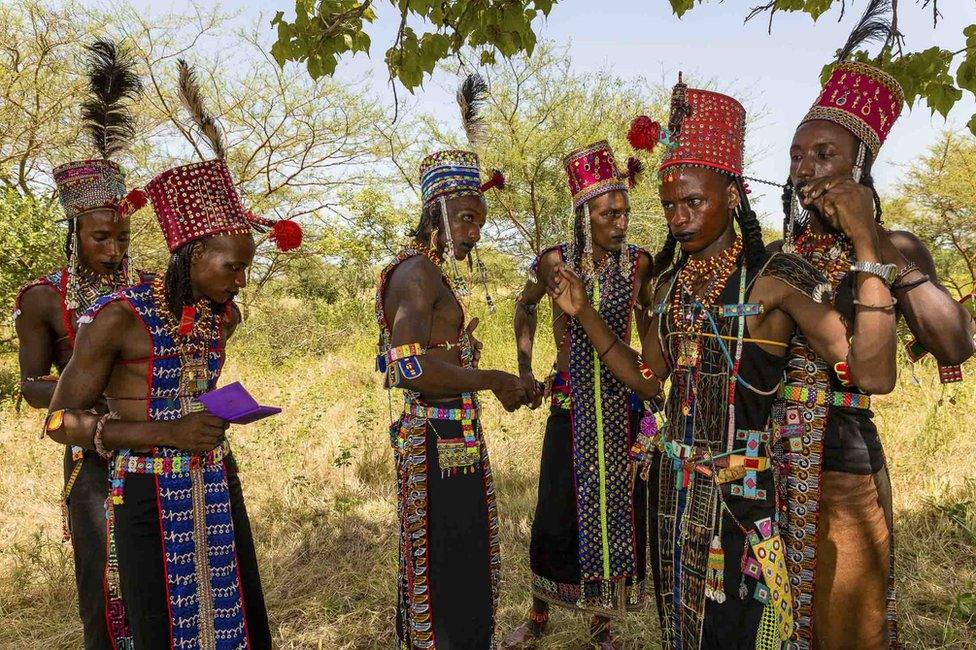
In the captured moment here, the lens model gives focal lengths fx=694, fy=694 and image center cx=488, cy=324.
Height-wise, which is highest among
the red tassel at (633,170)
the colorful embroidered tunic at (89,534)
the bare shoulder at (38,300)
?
the red tassel at (633,170)

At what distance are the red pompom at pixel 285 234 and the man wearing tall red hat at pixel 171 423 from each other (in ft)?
0.39

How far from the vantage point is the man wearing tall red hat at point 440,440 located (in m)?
2.89

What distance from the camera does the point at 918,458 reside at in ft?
17.7

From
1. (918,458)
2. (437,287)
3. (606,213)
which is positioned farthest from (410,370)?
(918,458)

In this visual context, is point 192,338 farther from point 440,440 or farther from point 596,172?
point 596,172

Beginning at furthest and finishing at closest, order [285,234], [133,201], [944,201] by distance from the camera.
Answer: [944,201] → [133,201] → [285,234]

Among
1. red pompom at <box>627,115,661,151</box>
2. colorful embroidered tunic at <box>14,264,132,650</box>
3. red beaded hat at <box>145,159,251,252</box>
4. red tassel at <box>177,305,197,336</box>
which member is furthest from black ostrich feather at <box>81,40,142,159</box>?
red pompom at <box>627,115,661,151</box>

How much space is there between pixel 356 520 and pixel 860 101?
4064 millimetres

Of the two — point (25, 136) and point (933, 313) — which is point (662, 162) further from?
point (25, 136)

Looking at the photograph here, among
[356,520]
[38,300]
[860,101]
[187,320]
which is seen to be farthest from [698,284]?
[356,520]

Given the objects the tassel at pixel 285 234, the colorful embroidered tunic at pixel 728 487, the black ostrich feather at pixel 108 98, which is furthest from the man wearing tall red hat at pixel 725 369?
the black ostrich feather at pixel 108 98

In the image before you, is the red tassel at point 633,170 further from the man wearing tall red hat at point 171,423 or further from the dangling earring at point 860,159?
the man wearing tall red hat at point 171,423

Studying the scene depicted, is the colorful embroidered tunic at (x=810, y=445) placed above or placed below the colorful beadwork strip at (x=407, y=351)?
below

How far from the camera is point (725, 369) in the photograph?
7.23ft
